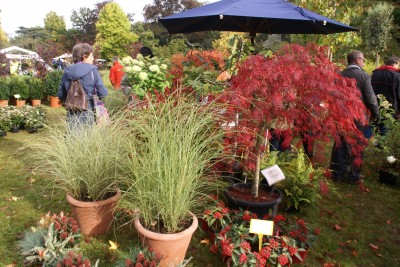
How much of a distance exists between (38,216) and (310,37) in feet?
20.4

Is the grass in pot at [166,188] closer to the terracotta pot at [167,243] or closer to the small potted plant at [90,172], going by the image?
the terracotta pot at [167,243]

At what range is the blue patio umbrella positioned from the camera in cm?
305

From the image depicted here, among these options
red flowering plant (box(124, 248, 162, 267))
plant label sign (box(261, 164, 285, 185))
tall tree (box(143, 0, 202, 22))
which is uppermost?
tall tree (box(143, 0, 202, 22))

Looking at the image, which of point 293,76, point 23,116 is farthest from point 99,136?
point 23,116

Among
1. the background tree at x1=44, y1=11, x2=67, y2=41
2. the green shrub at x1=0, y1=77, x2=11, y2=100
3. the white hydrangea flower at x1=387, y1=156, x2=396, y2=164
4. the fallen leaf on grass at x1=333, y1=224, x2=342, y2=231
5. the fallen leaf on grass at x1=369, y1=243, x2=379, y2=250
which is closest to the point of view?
the fallen leaf on grass at x1=369, y1=243, x2=379, y2=250

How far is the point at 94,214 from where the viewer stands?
284 cm

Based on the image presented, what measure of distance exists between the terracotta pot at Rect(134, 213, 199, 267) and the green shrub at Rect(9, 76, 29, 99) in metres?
8.47

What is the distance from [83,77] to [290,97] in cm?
255

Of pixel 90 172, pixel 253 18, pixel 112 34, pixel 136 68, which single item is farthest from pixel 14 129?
pixel 112 34

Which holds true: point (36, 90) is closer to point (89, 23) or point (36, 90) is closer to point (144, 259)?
point (144, 259)

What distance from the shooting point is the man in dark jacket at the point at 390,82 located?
5406mm

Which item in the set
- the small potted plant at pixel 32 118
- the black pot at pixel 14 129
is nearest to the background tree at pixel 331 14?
the small potted plant at pixel 32 118

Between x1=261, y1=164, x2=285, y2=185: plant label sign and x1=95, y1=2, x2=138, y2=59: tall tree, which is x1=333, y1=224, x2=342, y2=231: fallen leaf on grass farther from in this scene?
x1=95, y1=2, x2=138, y2=59: tall tree

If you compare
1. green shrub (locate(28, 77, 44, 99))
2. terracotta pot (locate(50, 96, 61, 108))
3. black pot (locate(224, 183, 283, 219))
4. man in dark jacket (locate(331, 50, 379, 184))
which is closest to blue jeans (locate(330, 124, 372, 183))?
man in dark jacket (locate(331, 50, 379, 184))
